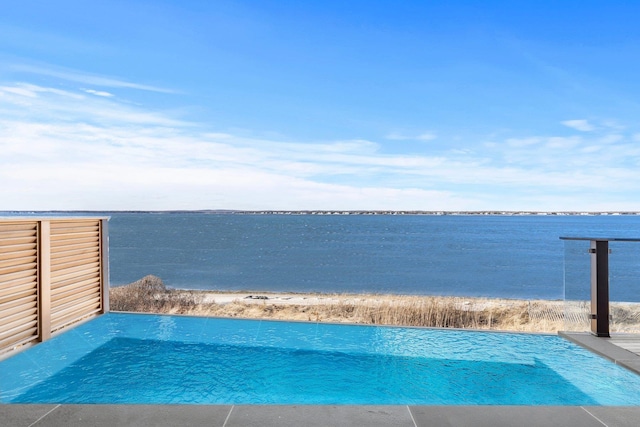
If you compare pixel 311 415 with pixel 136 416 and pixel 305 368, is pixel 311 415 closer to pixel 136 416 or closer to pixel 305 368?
pixel 136 416

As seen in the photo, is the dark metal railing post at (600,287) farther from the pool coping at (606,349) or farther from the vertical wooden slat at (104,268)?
the vertical wooden slat at (104,268)

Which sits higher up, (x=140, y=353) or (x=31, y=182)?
(x=31, y=182)

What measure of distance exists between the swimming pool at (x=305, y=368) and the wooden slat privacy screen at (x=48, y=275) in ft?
0.72

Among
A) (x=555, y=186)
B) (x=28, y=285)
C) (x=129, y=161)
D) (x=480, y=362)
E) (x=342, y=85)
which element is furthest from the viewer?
(x=555, y=186)

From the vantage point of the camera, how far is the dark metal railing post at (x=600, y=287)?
177 inches

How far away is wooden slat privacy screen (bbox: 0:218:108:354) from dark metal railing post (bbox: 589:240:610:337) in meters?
5.12

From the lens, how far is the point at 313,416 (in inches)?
101

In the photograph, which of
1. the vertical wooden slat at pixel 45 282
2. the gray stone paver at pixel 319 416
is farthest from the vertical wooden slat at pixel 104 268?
the gray stone paver at pixel 319 416

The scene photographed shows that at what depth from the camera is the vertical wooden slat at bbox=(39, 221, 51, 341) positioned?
458 cm

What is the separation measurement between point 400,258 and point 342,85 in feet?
72.1

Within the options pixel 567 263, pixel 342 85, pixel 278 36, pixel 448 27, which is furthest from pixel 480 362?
pixel 342 85

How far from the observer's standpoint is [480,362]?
4148 mm

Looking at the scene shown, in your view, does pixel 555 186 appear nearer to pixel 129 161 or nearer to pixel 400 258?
pixel 400 258

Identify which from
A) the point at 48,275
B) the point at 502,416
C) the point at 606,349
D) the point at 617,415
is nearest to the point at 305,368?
the point at 502,416
